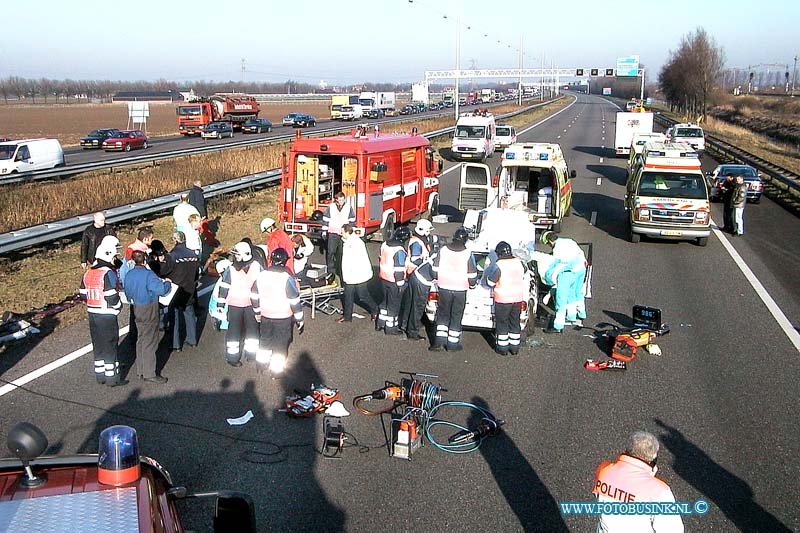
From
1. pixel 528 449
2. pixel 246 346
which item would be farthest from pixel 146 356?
pixel 528 449

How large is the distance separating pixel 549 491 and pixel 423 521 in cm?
125

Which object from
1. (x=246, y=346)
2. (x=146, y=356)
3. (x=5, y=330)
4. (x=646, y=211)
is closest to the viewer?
(x=146, y=356)

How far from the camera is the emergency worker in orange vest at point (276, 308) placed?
A: 348 inches

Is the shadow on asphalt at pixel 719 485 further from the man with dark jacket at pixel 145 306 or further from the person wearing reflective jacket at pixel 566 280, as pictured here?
the man with dark jacket at pixel 145 306

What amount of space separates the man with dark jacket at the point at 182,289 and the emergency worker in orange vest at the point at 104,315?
1.05m

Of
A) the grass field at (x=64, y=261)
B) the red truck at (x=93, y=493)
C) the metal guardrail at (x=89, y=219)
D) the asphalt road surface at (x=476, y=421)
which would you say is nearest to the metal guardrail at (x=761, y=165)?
the asphalt road surface at (x=476, y=421)

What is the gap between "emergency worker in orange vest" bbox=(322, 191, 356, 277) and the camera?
13.6 m

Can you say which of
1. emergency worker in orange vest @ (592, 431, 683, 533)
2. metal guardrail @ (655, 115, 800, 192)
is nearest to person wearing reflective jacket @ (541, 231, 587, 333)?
emergency worker in orange vest @ (592, 431, 683, 533)

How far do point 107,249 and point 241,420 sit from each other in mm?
3045

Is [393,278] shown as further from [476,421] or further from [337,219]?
[337,219]

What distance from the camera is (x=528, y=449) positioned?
23.5 ft

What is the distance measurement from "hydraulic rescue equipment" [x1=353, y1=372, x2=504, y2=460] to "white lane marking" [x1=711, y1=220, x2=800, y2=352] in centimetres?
549

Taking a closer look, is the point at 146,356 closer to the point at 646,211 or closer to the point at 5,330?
the point at 5,330

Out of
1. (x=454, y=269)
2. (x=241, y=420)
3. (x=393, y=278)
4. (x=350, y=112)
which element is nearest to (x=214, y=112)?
(x=350, y=112)
